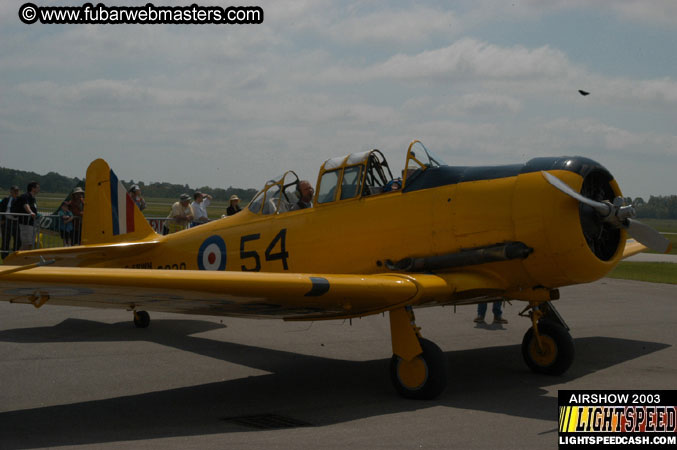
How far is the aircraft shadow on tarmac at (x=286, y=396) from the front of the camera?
5734 millimetres

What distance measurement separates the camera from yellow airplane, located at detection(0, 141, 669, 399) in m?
5.96

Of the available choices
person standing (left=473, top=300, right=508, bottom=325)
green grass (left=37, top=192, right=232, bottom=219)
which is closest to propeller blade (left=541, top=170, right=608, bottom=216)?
person standing (left=473, top=300, right=508, bottom=325)

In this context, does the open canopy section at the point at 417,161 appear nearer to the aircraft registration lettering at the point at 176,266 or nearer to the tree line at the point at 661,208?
the aircraft registration lettering at the point at 176,266

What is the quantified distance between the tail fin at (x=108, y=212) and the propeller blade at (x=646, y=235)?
708 centimetres

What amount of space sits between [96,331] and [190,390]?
3.78m

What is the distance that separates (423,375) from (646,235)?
287 centimetres

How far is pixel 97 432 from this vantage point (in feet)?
18.3

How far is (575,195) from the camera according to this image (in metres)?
6.54

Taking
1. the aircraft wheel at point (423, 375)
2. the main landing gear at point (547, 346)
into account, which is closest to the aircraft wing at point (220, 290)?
the aircraft wheel at point (423, 375)

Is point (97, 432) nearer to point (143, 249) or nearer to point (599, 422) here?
point (599, 422)

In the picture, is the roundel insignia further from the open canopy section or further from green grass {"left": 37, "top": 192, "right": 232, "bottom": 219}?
green grass {"left": 37, "top": 192, "right": 232, "bottom": 219}

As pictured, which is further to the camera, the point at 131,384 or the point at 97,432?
the point at 131,384

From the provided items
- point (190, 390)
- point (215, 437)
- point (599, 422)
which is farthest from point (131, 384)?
point (599, 422)

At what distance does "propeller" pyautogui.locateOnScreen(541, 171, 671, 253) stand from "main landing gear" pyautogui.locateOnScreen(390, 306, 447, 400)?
1841mm
